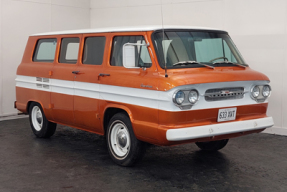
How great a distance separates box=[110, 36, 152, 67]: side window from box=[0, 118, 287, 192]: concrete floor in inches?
62.6

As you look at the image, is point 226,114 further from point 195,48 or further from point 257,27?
point 257,27

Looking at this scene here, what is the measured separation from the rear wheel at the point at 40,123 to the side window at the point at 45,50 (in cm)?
93

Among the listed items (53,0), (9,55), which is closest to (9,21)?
(9,55)

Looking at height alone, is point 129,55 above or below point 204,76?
above

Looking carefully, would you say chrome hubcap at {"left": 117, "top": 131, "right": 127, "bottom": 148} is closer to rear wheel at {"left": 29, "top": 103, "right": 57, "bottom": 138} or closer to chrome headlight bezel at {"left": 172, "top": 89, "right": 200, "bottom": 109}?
chrome headlight bezel at {"left": 172, "top": 89, "right": 200, "bottom": 109}

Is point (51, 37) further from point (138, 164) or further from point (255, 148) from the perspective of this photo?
point (255, 148)

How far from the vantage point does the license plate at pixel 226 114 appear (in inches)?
219

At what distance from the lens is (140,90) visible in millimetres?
5660

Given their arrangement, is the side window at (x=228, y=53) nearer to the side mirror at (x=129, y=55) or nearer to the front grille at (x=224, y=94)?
the front grille at (x=224, y=94)

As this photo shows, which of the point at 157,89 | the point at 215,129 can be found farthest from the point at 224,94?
the point at 157,89

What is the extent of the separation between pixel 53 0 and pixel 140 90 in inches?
284

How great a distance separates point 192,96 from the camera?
5.34 meters

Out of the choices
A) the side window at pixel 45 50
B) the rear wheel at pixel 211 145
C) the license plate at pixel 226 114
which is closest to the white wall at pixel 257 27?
the rear wheel at pixel 211 145

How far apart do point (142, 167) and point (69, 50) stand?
2.65 meters
